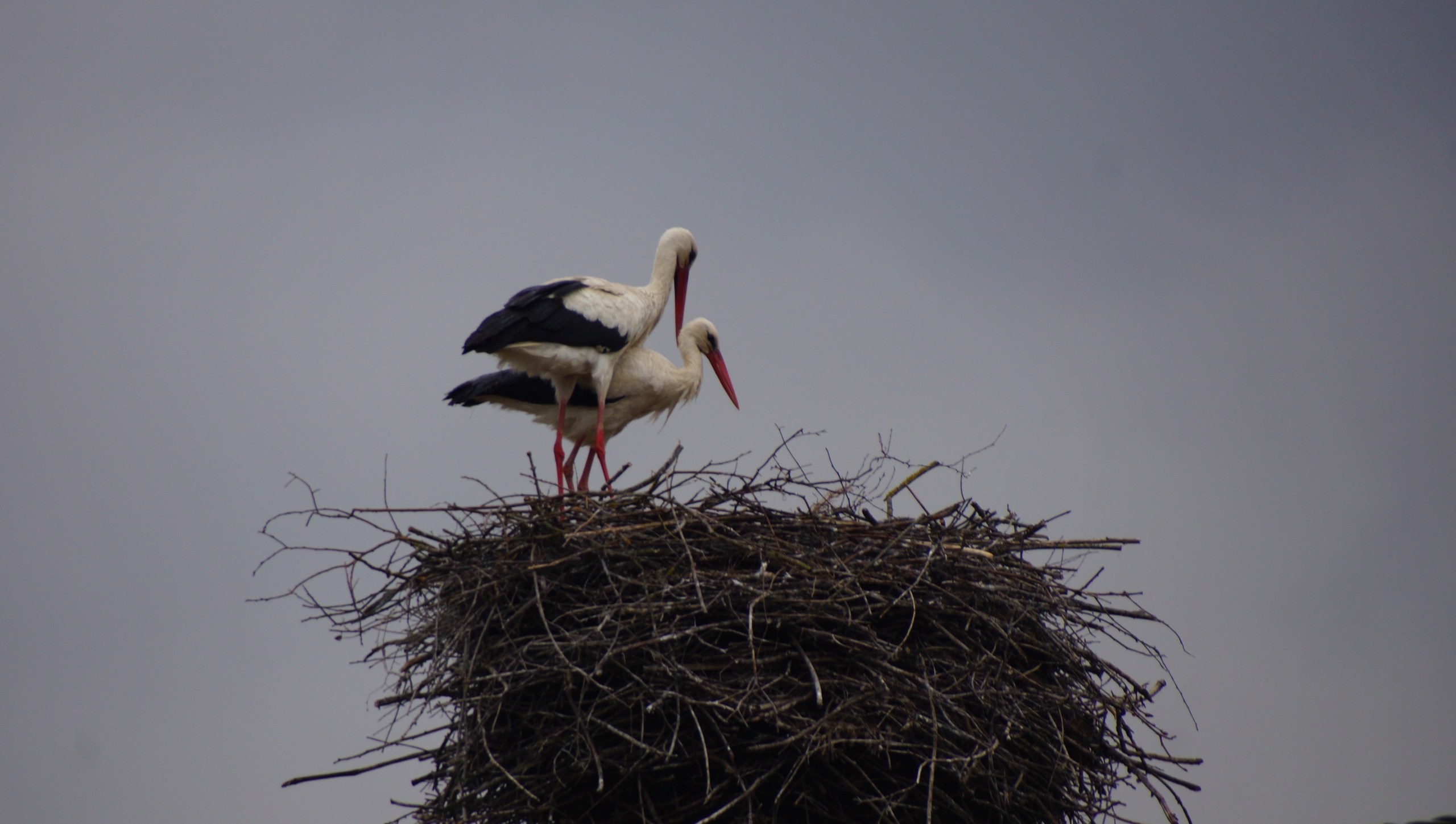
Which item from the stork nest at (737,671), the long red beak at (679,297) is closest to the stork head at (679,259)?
the long red beak at (679,297)

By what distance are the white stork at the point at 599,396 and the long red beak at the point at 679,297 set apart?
32 cm

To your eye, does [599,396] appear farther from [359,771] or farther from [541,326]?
[359,771]

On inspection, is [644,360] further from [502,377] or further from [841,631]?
[841,631]

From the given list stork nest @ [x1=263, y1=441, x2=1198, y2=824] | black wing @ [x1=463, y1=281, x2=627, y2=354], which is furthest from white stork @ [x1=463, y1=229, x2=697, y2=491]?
stork nest @ [x1=263, y1=441, x2=1198, y2=824]

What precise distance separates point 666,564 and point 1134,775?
5.95ft

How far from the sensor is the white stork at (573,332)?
221 inches

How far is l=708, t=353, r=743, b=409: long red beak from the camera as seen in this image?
7.11m

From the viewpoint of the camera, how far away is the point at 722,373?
23.4 feet

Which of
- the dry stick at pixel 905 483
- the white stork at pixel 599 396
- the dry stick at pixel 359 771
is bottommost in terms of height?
the dry stick at pixel 359 771

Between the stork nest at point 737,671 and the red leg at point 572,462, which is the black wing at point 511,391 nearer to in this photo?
the red leg at point 572,462

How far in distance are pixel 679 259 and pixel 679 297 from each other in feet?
0.91

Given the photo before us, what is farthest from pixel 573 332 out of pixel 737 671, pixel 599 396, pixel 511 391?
pixel 737 671

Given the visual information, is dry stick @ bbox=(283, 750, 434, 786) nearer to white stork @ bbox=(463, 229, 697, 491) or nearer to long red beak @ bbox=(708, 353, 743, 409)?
white stork @ bbox=(463, 229, 697, 491)

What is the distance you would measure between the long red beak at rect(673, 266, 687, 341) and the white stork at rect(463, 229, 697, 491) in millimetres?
402
